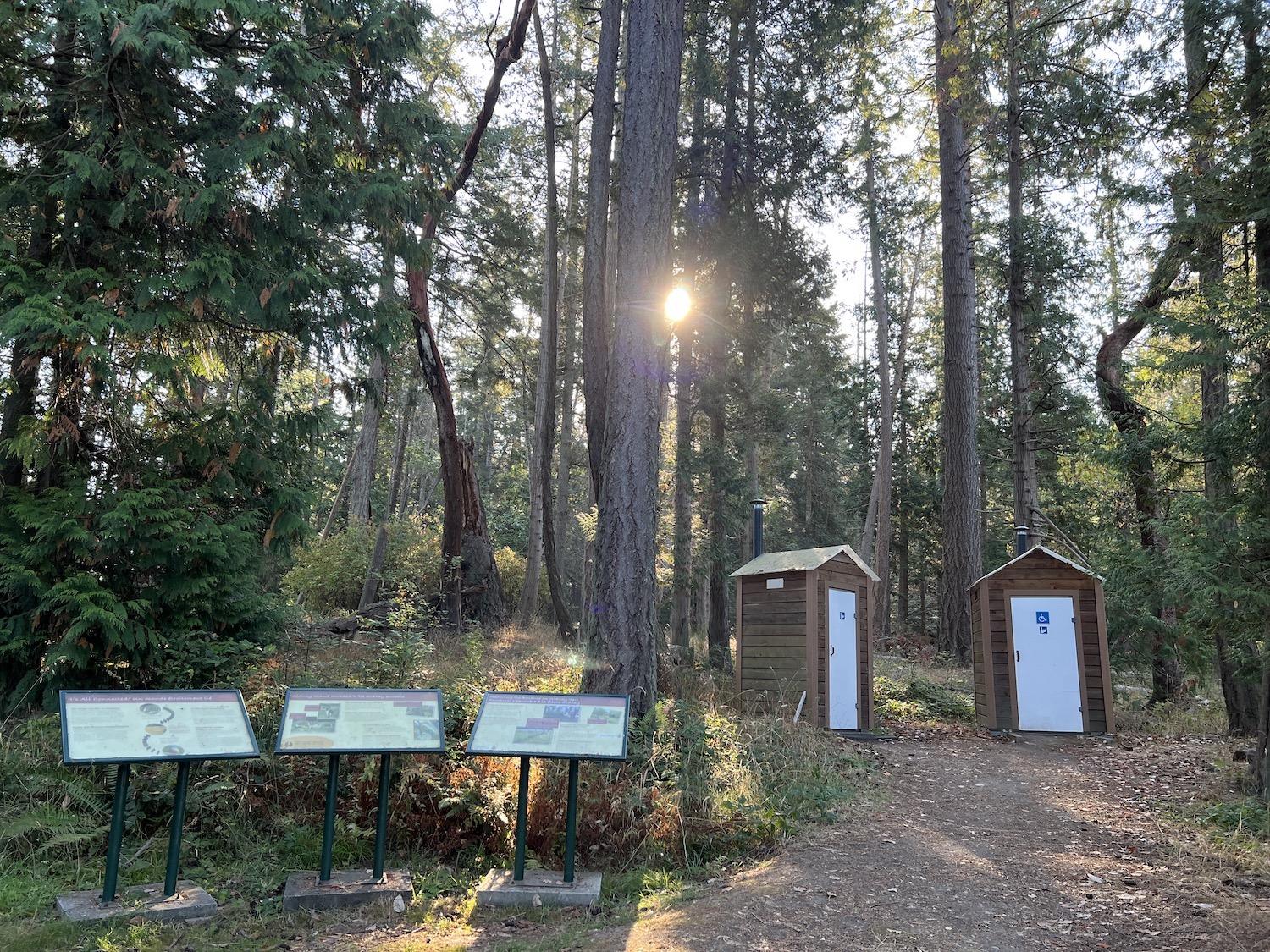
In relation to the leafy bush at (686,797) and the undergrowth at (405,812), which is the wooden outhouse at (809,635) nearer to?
the leafy bush at (686,797)

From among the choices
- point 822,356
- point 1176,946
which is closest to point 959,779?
point 1176,946

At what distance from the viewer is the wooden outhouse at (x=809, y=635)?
934 centimetres

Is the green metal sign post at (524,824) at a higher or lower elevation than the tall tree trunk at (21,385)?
lower

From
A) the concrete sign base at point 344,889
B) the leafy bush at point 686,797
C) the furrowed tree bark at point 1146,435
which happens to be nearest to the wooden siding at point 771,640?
the leafy bush at point 686,797

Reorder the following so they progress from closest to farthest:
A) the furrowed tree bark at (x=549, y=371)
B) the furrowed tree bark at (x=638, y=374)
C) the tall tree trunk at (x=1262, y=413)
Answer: the tall tree trunk at (x=1262, y=413) → the furrowed tree bark at (x=638, y=374) → the furrowed tree bark at (x=549, y=371)

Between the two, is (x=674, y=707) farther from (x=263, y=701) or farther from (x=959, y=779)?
(x=263, y=701)

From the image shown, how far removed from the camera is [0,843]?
448cm

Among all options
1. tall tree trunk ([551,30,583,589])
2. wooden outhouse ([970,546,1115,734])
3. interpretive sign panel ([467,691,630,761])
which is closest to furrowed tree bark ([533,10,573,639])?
tall tree trunk ([551,30,583,589])

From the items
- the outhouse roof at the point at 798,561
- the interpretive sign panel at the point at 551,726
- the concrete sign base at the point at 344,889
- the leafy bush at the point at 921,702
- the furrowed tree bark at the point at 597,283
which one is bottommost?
the concrete sign base at the point at 344,889

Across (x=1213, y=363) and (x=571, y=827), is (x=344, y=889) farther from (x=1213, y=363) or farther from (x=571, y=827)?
(x=1213, y=363)

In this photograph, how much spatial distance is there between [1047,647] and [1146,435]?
305cm

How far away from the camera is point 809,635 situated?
30.6 ft

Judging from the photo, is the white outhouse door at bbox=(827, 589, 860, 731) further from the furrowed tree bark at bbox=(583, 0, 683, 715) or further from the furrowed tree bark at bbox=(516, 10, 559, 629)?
the furrowed tree bark at bbox=(516, 10, 559, 629)

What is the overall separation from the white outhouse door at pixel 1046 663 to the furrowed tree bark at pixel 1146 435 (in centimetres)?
113
